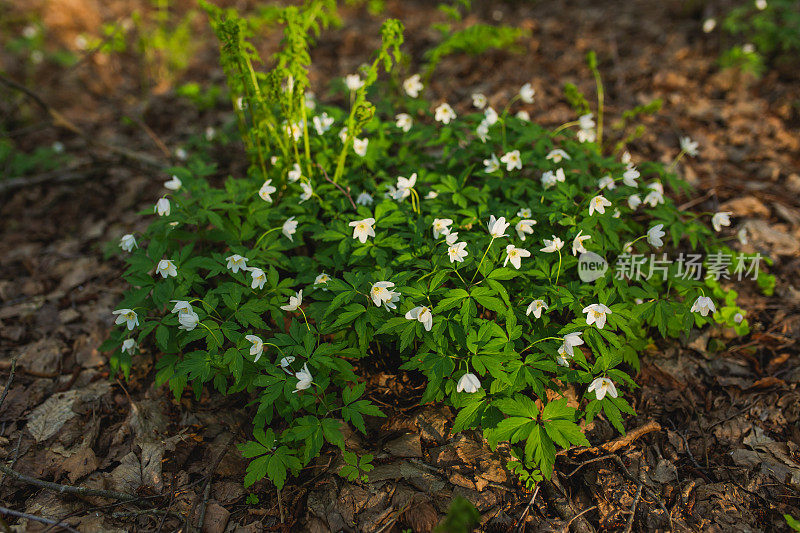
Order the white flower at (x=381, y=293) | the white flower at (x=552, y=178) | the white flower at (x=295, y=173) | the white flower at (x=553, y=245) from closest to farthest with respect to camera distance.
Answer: the white flower at (x=381, y=293) < the white flower at (x=553, y=245) < the white flower at (x=552, y=178) < the white flower at (x=295, y=173)

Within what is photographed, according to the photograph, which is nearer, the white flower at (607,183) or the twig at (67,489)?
the twig at (67,489)

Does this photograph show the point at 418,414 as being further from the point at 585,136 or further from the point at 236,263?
the point at 585,136

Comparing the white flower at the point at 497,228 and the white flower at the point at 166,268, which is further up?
the white flower at the point at 497,228

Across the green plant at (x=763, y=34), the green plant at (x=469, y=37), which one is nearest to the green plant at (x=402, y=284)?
the green plant at (x=469, y=37)

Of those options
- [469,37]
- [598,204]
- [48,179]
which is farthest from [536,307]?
[48,179]

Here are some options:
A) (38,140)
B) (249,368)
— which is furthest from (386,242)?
(38,140)

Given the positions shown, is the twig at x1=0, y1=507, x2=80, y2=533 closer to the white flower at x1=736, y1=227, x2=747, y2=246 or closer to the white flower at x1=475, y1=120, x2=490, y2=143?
the white flower at x1=475, y1=120, x2=490, y2=143

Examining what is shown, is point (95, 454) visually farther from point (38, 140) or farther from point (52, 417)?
point (38, 140)

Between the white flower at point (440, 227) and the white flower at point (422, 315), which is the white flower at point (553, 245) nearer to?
the white flower at point (440, 227)
